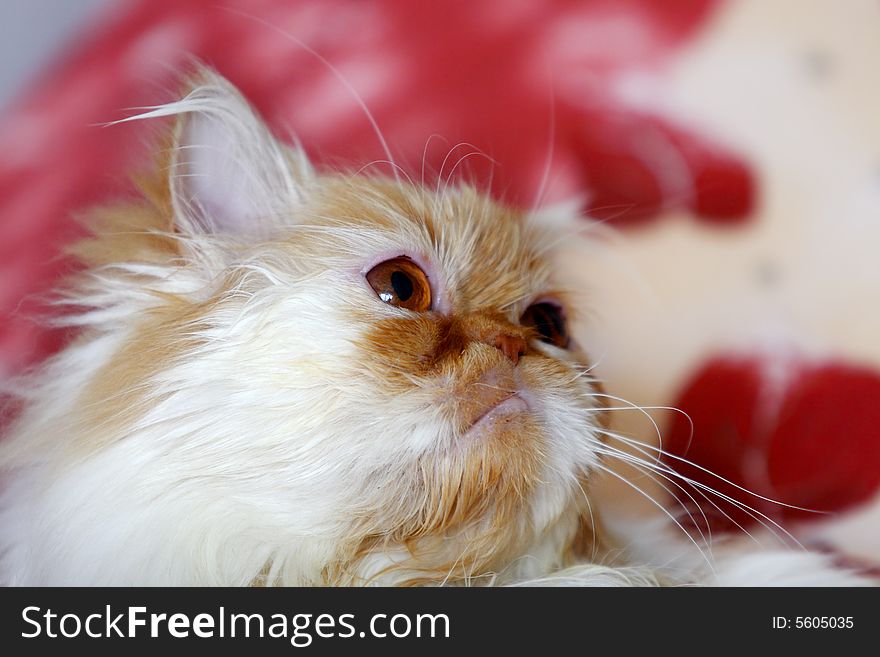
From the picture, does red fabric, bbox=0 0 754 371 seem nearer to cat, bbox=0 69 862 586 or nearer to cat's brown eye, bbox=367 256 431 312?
cat, bbox=0 69 862 586

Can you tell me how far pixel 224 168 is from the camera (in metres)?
1.08

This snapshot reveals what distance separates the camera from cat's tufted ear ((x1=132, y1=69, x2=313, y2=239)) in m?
1.04

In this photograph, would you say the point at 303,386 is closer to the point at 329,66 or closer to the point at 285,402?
the point at 285,402

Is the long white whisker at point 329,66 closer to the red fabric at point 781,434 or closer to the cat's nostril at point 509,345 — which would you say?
the cat's nostril at point 509,345

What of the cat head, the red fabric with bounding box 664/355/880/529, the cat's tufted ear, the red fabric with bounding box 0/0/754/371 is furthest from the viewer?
the red fabric with bounding box 664/355/880/529

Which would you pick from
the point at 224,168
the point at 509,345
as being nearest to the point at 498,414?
the point at 509,345

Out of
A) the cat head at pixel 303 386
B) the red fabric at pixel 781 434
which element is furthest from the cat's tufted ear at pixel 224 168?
the red fabric at pixel 781 434

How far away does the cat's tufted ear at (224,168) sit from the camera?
104 cm

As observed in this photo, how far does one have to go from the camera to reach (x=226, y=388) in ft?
3.01

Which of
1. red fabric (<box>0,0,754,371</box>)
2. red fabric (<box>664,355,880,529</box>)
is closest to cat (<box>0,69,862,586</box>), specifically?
red fabric (<box>0,0,754,371</box>)

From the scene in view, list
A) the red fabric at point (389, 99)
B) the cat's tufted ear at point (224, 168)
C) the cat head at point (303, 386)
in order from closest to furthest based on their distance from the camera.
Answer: the cat head at point (303, 386)
the cat's tufted ear at point (224, 168)
the red fabric at point (389, 99)

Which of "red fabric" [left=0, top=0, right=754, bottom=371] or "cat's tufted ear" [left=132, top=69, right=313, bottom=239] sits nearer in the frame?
"cat's tufted ear" [left=132, top=69, right=313, bottom=239]
